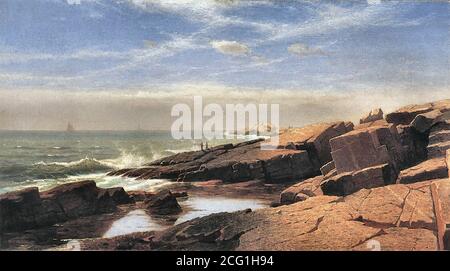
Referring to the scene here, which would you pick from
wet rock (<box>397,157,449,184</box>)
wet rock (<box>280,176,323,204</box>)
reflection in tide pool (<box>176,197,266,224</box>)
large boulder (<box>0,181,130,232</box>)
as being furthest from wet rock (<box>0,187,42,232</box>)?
wet rock (<box>397,157,449,184</box>)

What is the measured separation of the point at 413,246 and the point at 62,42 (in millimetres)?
7417

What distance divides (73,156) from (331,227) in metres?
5.10

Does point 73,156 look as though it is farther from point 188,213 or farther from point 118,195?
point 188,213

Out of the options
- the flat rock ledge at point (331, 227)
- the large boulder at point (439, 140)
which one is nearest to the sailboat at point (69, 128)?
the flat rock ledge at point (331, 227)

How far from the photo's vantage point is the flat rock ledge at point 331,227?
760 cm

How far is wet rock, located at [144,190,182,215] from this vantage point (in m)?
8.33

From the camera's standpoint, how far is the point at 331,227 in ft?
25.9

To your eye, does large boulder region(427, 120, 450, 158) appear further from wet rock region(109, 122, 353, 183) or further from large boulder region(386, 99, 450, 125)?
wet rock region(109, 122, 353, 183)

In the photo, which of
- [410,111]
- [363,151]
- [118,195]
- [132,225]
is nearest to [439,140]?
[410,111]

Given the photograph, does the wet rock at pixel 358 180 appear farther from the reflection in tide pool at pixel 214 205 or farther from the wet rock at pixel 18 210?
the wet rock at pixel 18 210

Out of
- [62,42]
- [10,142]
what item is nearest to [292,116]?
[62,42]

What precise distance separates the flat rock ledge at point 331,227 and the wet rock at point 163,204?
0.36 meters

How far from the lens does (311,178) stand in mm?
8969
